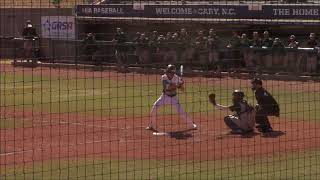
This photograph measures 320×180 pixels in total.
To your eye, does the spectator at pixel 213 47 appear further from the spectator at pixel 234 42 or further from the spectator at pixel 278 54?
the spectator at pixel 278 54

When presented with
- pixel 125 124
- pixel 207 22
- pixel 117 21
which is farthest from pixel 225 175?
pixel 117 21

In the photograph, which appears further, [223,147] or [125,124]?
[125,124]

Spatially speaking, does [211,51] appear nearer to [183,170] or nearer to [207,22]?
[207,22]

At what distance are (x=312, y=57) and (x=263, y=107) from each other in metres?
9.70

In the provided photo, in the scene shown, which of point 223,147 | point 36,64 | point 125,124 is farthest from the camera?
point 36,64

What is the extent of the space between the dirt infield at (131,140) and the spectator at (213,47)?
8.00m

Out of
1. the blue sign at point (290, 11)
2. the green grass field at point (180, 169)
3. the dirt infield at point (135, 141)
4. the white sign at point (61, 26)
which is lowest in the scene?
the dirt infield at point (135, 141)

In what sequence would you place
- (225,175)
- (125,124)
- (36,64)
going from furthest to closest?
1. (36,64)
2. (125,124)
3. (225,175)

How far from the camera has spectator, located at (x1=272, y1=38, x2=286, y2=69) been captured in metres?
24.7

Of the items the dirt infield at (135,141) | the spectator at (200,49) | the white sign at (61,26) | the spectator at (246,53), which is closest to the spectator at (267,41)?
the spectator at (246,53)

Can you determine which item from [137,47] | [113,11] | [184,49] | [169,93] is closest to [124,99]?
[137,47]

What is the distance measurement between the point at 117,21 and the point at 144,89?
778 cm

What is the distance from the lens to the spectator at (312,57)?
996 inches

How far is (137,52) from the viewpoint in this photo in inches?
1085
